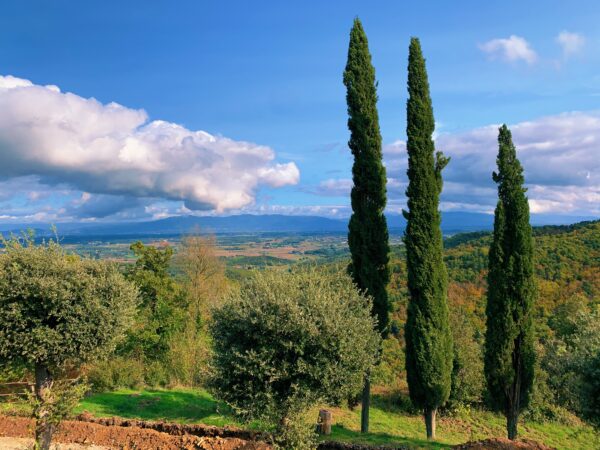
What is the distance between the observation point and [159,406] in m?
18.8

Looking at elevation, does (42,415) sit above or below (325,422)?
above

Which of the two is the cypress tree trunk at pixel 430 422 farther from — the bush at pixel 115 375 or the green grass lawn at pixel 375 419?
the bush at pixel 115 375

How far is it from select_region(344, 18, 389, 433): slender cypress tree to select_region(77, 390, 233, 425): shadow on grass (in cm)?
682

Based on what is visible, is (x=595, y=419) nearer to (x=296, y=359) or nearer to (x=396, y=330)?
(x=296, y=359)

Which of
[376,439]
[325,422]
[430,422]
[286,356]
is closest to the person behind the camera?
[286,356]

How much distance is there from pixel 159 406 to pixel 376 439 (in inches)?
411

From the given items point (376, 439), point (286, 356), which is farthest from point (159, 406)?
point (286, 356)

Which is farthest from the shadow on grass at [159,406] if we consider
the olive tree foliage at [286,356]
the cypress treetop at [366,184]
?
the cypress treetop at [366,184]

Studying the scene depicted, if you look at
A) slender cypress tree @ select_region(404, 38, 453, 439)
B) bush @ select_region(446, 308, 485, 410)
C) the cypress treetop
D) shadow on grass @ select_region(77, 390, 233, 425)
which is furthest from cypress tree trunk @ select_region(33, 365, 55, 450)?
bush @ select_region(446, 308, 485, 410)

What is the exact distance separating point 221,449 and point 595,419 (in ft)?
35.6

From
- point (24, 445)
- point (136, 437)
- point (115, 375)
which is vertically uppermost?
point (24, 445)

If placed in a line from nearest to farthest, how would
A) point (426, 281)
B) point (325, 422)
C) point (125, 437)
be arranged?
point (125, 437), point (325, 422), point (426, 281)

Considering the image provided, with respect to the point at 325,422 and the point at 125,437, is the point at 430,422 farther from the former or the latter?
the point at 125,437

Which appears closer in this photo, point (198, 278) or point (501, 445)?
point (501, 445)
